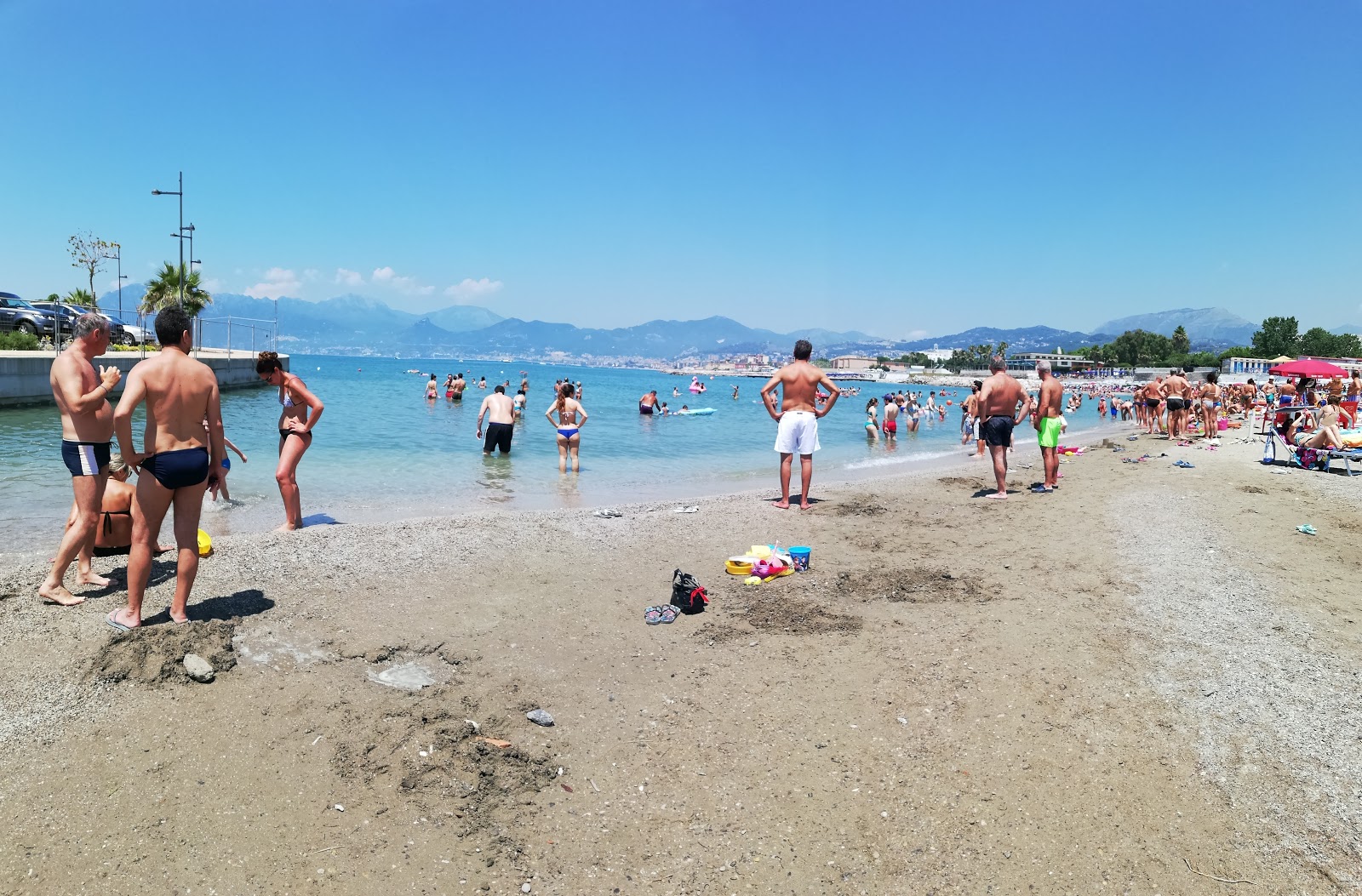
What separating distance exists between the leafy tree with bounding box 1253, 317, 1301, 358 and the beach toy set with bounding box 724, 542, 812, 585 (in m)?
127

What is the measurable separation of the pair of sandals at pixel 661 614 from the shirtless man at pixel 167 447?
2670 millimetres

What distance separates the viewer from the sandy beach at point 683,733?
2631mm

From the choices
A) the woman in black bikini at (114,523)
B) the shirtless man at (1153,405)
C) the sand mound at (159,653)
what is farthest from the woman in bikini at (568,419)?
the shirtless man at (1153,405)

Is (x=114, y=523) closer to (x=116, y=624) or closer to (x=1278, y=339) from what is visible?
(x=116, y=624)

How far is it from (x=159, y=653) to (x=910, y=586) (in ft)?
15.5

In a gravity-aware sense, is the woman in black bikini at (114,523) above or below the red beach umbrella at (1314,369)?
below

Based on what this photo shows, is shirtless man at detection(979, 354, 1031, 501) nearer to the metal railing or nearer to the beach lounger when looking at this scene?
the beach lounger

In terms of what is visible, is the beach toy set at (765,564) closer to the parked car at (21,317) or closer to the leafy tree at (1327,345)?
the parked car at (21,317)

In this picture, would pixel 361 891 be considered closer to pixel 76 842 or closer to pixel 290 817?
pixel 290 817

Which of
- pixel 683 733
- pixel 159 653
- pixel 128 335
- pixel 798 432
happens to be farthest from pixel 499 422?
pixel 128 335

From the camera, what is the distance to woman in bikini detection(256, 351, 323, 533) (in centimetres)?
709

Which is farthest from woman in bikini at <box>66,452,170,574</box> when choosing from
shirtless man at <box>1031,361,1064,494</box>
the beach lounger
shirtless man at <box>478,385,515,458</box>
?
the beach lounger

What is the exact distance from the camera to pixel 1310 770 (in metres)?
3.15

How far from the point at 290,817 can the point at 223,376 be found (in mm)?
36271
